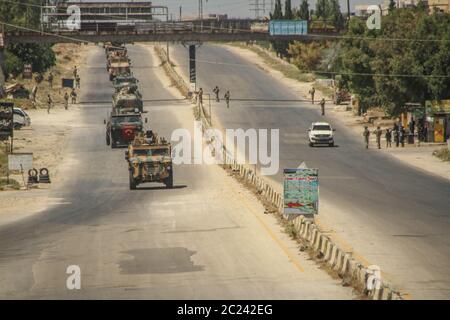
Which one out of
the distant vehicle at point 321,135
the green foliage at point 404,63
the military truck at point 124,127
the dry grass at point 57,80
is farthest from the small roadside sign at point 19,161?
the dry grass at point 57,80

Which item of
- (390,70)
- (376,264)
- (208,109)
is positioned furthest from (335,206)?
(208,109)

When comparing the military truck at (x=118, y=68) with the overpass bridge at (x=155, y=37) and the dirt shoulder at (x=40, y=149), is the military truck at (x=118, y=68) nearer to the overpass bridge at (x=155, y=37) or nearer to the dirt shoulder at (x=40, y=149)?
the dirt shoulder at (x=40, y=149)

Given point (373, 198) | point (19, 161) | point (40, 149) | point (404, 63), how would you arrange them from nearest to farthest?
point (373, 198) → point (19, 161) → point (40, 149) → point (404, 63)

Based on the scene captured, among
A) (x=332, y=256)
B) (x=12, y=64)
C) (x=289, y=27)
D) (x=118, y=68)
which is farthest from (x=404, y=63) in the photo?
(x=12, y=64)

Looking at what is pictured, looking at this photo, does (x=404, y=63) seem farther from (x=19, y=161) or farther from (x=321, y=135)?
(x=19, y=161)

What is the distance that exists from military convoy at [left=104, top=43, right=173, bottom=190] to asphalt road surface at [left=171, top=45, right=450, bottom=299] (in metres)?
7.30

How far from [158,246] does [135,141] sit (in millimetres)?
20928

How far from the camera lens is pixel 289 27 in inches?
5477

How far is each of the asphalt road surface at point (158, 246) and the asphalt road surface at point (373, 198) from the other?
7.41 feet

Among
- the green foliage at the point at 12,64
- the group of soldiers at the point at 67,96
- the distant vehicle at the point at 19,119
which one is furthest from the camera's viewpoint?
the green foliage at the point at 12,64

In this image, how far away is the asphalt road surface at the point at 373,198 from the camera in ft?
115

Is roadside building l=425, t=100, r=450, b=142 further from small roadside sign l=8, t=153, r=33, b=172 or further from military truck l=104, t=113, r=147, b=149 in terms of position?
small roadside sign l=8, t=153, r=33, b=172

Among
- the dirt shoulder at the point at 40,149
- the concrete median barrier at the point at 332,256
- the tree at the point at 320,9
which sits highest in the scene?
the tree at the point at 320,9
